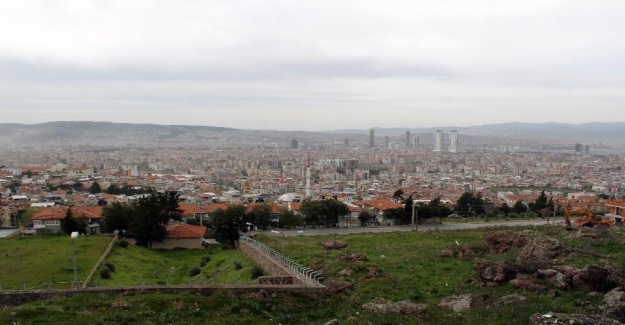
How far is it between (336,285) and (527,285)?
17.3 ft

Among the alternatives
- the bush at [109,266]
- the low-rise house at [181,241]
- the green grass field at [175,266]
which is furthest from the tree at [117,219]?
the bush at [109,266]

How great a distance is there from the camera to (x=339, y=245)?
25.4 meters

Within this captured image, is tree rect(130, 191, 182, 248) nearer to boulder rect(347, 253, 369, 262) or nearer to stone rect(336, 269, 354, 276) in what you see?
boulder rect(347, 253, 369, 262)

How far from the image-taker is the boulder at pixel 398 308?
12.8m

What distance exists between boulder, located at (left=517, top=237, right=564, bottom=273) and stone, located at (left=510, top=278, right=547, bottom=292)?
3.75 feet

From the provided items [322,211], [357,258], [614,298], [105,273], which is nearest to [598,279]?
[614,298]

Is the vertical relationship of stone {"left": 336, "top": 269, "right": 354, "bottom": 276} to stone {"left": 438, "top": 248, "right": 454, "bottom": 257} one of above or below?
above

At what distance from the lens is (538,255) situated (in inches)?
666

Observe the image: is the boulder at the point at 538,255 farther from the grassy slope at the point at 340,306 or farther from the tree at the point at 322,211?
the tree at the point at 322,211

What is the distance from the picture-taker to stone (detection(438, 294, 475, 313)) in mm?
13148

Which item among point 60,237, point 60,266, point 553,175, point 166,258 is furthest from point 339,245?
point 553,175

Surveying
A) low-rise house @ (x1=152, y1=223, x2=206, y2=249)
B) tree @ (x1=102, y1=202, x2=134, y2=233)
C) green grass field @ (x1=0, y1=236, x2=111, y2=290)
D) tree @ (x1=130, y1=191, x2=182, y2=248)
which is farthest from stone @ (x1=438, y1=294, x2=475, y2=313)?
tree @ (x1=102, y1=202, x2=134, y2=233)

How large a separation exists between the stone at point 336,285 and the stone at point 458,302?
2.82m

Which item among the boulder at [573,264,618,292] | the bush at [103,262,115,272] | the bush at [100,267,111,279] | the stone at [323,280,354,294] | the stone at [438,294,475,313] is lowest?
the bush at [103,262,115,272]
